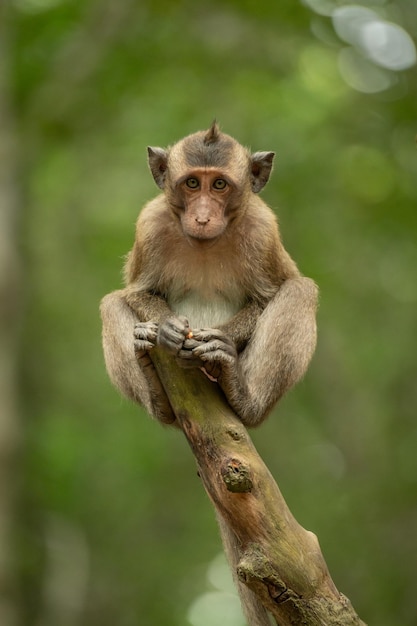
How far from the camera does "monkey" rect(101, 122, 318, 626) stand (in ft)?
24.6

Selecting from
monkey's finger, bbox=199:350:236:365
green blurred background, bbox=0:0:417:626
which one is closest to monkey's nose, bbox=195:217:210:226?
monkey's finger, bbox=199:350:236:365

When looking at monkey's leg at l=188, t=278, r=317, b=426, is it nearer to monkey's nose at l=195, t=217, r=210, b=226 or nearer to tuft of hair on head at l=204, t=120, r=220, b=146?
monkey's nose at l=195, t=217, r=210, b=226

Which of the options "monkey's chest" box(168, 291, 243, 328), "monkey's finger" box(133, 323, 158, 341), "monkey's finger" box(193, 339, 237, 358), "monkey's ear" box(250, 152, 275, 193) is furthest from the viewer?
"monkey's chest" box(168, 291, 243, 328)

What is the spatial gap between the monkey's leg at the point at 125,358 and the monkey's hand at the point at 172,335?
62 centimetres

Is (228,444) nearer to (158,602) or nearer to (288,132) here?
(288,132)

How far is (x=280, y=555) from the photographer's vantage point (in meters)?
6.33

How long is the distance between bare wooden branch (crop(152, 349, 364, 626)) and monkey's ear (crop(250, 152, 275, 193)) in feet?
8.39

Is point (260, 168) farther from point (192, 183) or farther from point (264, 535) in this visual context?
point (264, 535)

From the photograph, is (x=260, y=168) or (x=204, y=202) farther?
(x=260, y=168)

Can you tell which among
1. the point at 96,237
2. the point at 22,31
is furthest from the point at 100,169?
the point at 22,31

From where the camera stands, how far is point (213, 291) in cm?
873

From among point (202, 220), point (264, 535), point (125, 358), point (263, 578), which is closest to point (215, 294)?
point (125, 358)

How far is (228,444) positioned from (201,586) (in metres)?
21.6

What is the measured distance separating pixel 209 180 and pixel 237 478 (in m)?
2.67
